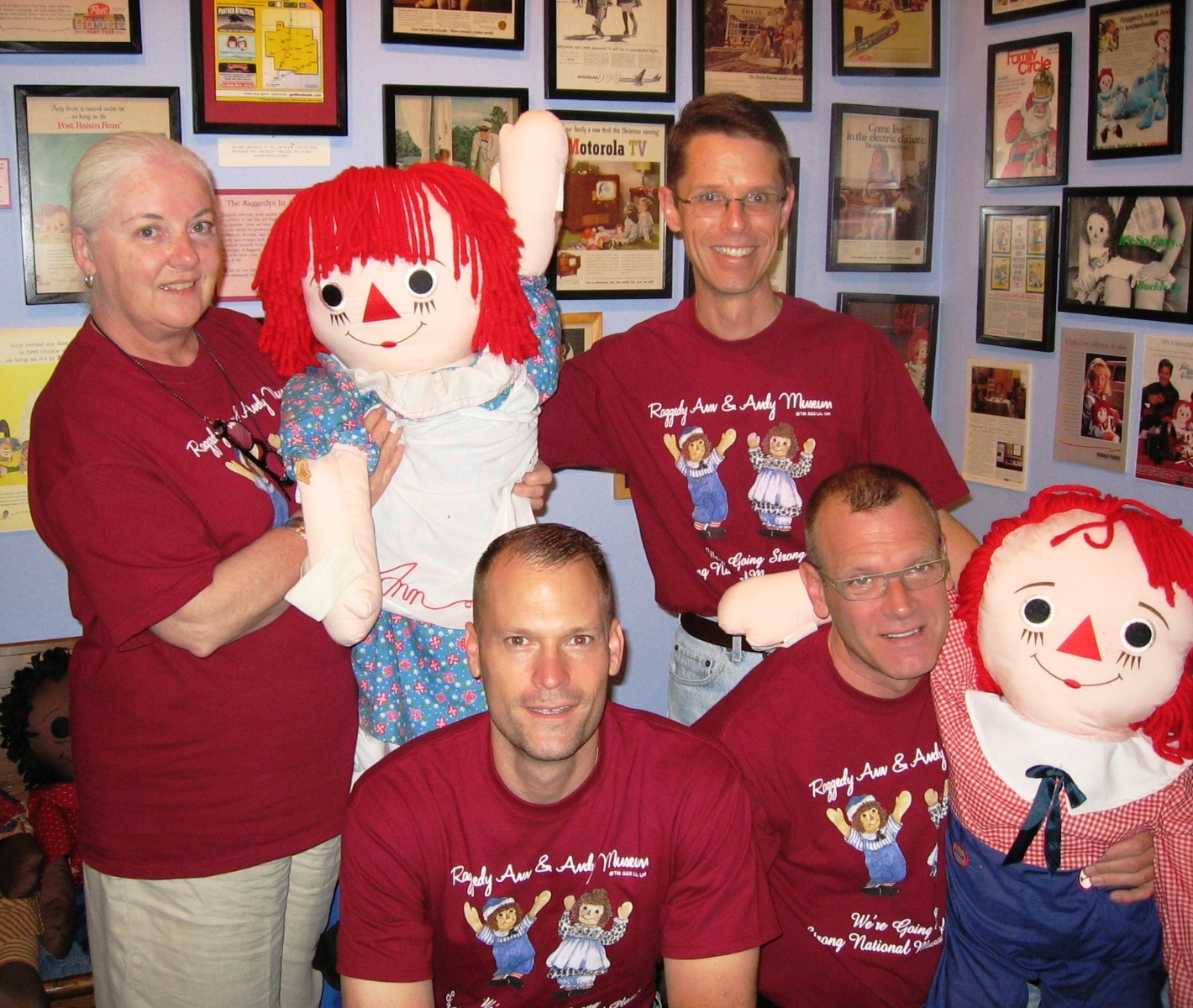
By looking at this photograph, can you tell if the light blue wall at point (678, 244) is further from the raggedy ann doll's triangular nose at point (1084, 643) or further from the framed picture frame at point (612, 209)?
the raggedy ann doll's triangular nose at point (1084, 643)

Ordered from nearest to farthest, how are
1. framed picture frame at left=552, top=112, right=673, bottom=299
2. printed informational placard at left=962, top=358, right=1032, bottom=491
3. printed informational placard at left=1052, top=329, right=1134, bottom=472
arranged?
printed informational placard at left=1052, top=329, right=1134, bottom=472 → framed picture frame at left=552, top=112, right=673, bottom=299 → printed informational placard at left=962, top=358, right=1032, bottom=491

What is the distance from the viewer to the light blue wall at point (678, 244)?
2.18 m

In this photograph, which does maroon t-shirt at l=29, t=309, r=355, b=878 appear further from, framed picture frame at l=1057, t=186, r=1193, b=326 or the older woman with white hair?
framed picture frame at l=1057, t=186, r=1193, b=326

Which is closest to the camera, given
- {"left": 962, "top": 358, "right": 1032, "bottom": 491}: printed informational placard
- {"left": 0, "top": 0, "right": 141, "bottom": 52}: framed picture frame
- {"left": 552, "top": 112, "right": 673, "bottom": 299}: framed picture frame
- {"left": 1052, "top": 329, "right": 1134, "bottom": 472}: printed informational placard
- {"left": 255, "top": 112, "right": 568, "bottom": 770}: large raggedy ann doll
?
{"left": 255, "top": 112, "right": 568, "bottom": 770}: large raggedy ann doll

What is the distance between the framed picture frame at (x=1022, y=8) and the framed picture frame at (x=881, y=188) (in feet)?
0.90

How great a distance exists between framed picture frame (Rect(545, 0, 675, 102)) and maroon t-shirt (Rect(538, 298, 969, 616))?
83 cm

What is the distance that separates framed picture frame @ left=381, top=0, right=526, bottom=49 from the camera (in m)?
2.33

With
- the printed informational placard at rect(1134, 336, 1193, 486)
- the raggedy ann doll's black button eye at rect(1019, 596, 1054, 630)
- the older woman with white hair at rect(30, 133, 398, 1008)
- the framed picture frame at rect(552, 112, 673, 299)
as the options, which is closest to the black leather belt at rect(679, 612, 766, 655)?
the raggedy ann doll's black button eye at rect(1019, 596, 1054, 630)

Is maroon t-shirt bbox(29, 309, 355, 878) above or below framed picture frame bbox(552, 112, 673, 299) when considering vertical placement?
below

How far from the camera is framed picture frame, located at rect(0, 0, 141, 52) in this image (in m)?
2.06

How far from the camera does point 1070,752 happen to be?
4.94 ft

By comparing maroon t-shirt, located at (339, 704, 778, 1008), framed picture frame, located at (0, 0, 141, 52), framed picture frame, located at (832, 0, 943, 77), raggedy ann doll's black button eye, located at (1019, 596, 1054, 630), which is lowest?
maroon t-shirt, located at (339, 704, 778, 1008)

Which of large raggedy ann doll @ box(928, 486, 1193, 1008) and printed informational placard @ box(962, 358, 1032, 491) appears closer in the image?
large raggedy ann doll @ box(928, 486, 1193, 1008)

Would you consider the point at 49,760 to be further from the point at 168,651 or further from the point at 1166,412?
the point at 1166,412
